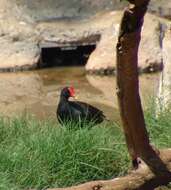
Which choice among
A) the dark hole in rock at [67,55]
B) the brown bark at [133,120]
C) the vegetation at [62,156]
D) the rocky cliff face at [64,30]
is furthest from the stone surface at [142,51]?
the brown bark at [133,120]

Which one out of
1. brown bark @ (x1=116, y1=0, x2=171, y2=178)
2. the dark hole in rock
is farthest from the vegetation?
the dark hole in rock

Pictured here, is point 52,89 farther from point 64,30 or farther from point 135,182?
point 135,182

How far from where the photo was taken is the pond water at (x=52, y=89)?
27.9 feet

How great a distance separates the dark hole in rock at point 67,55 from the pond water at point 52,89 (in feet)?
1.05

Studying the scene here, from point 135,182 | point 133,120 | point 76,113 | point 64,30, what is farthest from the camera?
point 64,30

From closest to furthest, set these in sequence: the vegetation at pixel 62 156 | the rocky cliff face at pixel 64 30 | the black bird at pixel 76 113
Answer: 1. the vegetation at pixel 62 156
2. the black bird at pixel 76 113
3. the rocky cliff face at pixel 64 30

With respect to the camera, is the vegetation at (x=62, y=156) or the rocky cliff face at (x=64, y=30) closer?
the vegetation at (x=62, y=156)

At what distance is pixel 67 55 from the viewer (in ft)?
37.5

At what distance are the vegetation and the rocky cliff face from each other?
5.19 m

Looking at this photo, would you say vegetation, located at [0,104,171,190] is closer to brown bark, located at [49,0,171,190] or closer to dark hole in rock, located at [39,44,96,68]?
brown bark, located at [49,0,171,190]

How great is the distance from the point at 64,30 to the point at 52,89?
1764 mm

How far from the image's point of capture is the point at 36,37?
11047mm

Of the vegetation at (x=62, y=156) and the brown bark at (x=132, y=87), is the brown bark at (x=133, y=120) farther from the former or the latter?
the vegetation at (x=62, y=156)

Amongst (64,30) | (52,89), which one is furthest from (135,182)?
(64,30)
